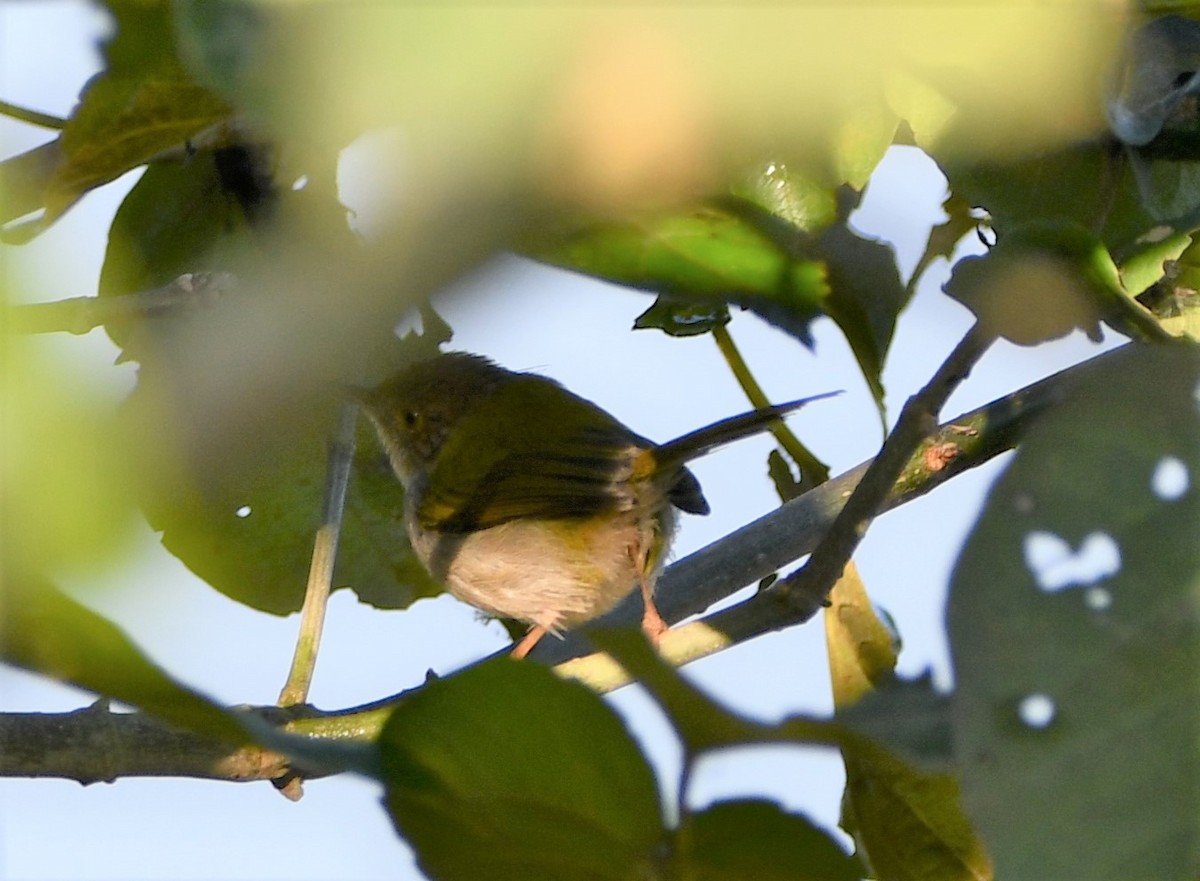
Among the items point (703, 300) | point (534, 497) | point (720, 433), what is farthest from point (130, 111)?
point (534, 497)

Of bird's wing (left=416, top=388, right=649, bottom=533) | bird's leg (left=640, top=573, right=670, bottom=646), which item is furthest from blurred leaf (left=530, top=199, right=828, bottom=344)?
bird's wing (left=416, top=388, right=649, bottom=533)

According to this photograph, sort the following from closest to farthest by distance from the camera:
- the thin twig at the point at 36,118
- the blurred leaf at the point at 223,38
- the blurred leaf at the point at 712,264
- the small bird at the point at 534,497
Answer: the blurred leaf at the point at 223,38 → the blurred leaf at the point at 712,264 → the thin twig at the point at 36,118 → the small bird at the point at 534,497

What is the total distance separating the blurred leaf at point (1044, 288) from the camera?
85 cm

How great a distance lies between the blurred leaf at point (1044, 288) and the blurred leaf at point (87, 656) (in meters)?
0.52

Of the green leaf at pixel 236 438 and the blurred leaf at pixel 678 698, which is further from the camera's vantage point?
the green leaf at pixel 236 438

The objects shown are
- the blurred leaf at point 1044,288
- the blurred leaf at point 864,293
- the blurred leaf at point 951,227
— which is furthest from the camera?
the blurred leaf at point 951,227

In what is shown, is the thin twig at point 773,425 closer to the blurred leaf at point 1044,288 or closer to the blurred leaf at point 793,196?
the blurred leaf at point 793,196

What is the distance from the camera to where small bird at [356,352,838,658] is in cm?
265

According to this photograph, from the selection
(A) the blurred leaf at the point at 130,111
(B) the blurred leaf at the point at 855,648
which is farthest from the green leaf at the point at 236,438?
(B) the blurred leaf at the point at 855,648

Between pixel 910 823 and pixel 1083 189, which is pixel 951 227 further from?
pixel 910 823

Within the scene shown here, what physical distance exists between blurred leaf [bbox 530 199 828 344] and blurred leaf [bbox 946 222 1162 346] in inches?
6.2

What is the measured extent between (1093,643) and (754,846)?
230mm

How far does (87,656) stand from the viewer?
621 millimetres

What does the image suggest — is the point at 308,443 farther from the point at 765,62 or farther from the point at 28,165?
the point at 765,62
